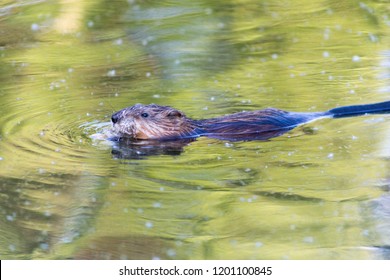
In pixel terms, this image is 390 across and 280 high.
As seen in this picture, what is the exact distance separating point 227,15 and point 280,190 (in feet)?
21.0

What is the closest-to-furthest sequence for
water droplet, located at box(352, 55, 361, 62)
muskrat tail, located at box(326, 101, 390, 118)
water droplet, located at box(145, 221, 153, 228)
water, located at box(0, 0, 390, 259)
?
1. water, located at box(0, 0, 390, 259)
2. water droplet, located at box(145, 221, 153, 228)
3. muskrat tail, located at box(326, 101, 390, 118)
4. water droplet, located at box(352, 55, 361, 62)

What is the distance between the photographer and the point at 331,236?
559 centimetres

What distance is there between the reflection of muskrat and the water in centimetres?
15

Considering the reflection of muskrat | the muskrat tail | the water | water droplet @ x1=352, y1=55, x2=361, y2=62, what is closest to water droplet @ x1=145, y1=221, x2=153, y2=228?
the water

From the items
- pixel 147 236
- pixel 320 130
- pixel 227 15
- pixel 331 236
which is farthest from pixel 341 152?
pixel 227 15

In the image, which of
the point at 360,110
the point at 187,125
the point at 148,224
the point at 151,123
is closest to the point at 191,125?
the point at 187,125

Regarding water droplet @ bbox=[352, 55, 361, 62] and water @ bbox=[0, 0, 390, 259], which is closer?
water @ bbox=[0, 0, 390, 259]

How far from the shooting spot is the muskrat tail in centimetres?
792

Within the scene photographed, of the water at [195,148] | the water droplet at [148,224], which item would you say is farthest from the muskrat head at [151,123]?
the water droplet at [148,224]

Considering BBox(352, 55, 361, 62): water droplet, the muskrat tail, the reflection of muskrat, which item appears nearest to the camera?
the reflection of muskrat

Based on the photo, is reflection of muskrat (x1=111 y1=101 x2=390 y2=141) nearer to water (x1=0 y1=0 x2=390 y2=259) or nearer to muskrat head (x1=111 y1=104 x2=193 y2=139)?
muskrat head (x1=111 y1=104 x2=193 y2=139)

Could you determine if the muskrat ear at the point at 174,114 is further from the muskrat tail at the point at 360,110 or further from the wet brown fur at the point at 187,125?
the muskrat tail at the point at 360,110

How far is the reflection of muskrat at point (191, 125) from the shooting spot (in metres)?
7.48

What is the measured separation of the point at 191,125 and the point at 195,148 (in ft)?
1.28
